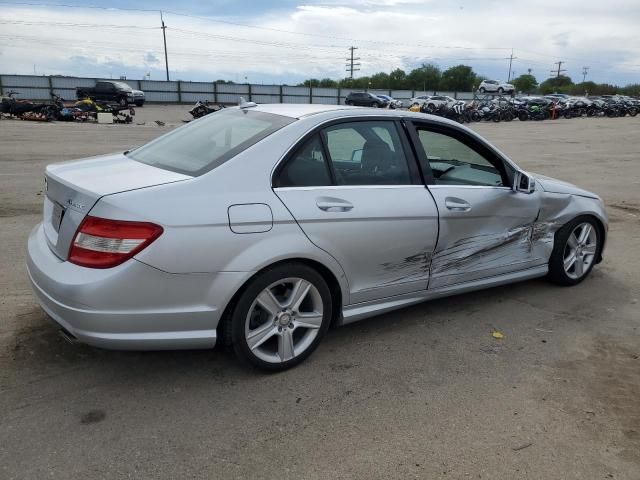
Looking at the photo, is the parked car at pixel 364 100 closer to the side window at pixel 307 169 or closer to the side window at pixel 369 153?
the side window at pixel 369 153

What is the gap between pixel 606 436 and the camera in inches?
112

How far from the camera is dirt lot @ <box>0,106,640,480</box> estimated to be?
8.45ft

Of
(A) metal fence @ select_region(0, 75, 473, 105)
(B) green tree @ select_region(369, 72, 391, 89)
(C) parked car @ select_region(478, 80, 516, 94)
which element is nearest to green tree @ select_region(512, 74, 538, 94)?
(B) green tree @ select_region(369, 72, 391, 89)

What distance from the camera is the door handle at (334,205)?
328 cm

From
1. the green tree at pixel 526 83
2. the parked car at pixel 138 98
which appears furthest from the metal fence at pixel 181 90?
the green tree at pixel 526 83

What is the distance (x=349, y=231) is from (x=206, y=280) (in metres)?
0.96

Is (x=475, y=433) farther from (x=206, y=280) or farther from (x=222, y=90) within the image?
(x=222, y=90)

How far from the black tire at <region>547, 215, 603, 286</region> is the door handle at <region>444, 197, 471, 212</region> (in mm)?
1282

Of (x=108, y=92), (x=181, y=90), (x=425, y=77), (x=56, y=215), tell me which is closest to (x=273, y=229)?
(x=56, y=215)

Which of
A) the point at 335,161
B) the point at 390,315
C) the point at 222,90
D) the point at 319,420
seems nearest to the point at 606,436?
the point at 319,420

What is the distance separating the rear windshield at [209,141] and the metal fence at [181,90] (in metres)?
43.6

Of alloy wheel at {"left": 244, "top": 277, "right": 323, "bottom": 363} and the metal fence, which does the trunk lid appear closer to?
alloy wheel at {"left": 244, "top": 277, "right": 323, "bottom": 363}

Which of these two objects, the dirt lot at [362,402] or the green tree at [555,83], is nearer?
the dirt lot at [362,402]

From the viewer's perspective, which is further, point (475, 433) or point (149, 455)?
point (475, 433)
